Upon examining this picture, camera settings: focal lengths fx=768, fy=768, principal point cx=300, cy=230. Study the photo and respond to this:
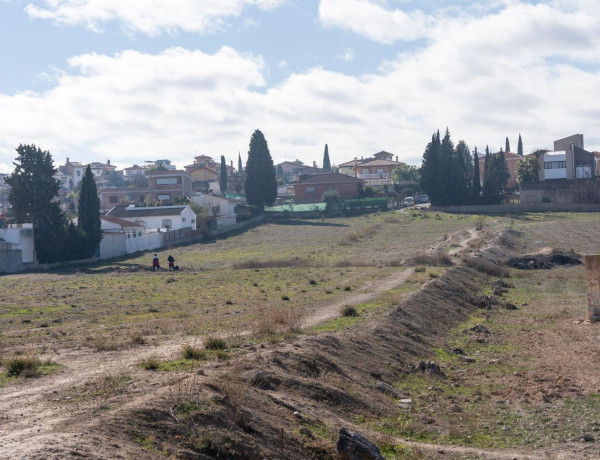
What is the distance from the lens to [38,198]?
2638 inches

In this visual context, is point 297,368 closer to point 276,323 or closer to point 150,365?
point 150,365

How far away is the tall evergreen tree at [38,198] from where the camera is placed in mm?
65625

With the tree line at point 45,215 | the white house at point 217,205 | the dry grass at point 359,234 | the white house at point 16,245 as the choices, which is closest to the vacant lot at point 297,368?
the white house at point 16,245

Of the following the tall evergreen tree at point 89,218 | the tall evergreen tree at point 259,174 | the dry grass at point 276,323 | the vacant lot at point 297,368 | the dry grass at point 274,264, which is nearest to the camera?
the vacant lot at point 297,368

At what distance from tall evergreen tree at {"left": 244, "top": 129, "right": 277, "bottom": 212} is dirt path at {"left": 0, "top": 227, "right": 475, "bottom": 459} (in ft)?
283

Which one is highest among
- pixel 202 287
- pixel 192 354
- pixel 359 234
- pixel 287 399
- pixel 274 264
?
pixel 192 354

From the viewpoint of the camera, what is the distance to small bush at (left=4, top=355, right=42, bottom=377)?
15129 mm

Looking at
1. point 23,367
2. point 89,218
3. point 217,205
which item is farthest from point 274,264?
point 217,205

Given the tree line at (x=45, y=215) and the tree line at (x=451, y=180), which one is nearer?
the tree line at (x=45, y=215)

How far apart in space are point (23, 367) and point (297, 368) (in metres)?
5.65

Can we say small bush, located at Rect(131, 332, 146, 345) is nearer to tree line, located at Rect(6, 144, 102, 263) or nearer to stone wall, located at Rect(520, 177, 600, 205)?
tree line, located at Rect(6, 144, 102, 263)

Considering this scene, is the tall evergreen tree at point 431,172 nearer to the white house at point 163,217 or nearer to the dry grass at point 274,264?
the white house at point 163,217

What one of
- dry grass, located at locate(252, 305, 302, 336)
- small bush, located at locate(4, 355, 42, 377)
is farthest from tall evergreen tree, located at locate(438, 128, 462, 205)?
small bush, located at locate(4, 355, 42, 377)

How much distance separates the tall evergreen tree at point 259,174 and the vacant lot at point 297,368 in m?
62.5
